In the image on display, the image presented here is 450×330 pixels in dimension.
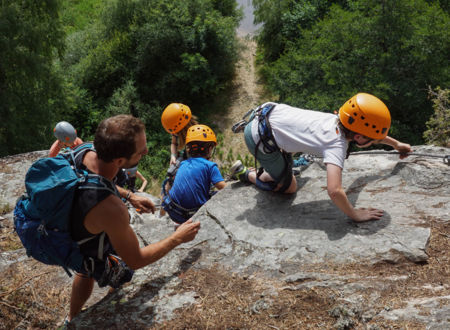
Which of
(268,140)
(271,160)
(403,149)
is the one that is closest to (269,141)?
(268,140)

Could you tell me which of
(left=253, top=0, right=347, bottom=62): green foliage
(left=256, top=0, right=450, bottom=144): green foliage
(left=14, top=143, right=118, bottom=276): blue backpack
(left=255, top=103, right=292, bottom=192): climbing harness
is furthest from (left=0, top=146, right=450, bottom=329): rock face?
(left=253, top=0, right=347, bottom=62): green foliage

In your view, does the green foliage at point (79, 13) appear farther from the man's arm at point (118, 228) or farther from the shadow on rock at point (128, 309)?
the man's arm at point (118, 228)

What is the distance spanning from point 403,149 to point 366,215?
3.84ft

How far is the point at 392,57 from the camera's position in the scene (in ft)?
38.1

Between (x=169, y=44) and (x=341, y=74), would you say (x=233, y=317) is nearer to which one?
(x=341, y=74)

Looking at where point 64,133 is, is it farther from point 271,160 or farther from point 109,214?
point 109,214

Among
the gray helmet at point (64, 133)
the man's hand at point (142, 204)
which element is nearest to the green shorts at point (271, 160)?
the man's hand at point (142, 204)

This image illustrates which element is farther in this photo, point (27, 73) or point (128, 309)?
point (27, 73)

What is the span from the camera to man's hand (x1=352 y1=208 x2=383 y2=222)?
312cm

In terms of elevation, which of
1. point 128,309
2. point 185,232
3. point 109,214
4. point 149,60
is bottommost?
point 149,60

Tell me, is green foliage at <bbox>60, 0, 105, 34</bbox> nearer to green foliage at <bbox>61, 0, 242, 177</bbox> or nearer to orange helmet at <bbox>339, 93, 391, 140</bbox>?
green foliage at <bbox>61, 0, 242, 177</bbox>

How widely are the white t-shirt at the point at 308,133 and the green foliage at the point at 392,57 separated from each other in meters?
8.89

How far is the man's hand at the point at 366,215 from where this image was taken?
3124 mm

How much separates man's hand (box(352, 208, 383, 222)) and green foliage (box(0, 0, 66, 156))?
43.9 feet
